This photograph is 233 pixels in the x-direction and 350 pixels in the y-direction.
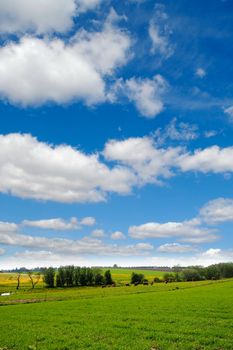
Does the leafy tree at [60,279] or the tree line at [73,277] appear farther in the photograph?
the tree line at [73,277]

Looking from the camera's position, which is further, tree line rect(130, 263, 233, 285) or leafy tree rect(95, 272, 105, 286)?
tree line rect(130, 263, 233, 285)

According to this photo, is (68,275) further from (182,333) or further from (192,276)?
(182,333)

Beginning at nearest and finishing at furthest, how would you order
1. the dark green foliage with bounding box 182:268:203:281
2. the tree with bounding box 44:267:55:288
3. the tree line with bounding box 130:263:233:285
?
the tree with bounding box 44:267:55:288
the tree line with bounding box 130:263:233:285
the dark green foliage with bounding box 182:268:203:281

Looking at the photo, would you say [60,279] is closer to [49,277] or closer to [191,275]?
[49,277]

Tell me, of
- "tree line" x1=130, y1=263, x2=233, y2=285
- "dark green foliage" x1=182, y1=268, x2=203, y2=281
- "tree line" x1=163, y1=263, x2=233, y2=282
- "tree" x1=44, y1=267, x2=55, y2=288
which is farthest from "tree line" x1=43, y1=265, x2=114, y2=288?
"dark green foliage" x1=182, y1=268, x2=203, y2=281

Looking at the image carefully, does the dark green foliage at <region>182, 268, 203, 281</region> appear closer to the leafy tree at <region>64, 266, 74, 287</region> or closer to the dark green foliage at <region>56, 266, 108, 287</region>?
the dark green foliage at <region>56, 266, 108, 287</region>

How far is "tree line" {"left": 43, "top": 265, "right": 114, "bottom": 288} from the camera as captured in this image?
553ft

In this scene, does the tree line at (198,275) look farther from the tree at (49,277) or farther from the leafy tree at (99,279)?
the tree at (49,277)

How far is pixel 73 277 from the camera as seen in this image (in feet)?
563

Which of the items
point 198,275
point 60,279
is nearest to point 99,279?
point 60,279

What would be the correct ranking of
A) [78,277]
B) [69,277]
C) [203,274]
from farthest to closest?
[203,274]
[78,277]
[69,277]

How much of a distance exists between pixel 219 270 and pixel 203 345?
191790mm

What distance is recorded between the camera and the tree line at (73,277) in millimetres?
168625

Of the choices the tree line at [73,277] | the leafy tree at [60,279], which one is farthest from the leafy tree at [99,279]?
the leafy tree at [60,279]
